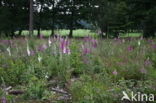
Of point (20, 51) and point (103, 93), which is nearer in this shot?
point (103, 93)

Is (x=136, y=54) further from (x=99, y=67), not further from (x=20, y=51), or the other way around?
(x=20, y=51)

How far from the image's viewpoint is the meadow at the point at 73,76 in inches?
174

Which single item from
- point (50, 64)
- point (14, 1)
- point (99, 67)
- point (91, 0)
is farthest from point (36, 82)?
point (91, 0)

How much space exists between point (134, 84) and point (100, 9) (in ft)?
98.7

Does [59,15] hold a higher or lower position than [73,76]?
lower

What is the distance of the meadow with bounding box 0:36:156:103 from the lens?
4426mm

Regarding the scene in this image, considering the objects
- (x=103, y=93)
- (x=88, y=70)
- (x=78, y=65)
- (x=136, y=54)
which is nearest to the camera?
(x=103, y=93)

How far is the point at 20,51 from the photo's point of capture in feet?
25.5

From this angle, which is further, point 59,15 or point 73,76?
point 59,15

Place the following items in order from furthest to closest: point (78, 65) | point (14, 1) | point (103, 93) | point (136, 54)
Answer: point (14, 1)
point (136, 54)
point (78, 65)
point (103, 93)

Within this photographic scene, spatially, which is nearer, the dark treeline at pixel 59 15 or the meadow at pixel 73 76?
the meadow at pixel 73 76

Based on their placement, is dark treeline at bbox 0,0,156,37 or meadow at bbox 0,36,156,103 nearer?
meadow at bbox 0,36,156,103

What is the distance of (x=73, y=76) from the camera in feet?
20.5

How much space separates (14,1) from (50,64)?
2920cm
